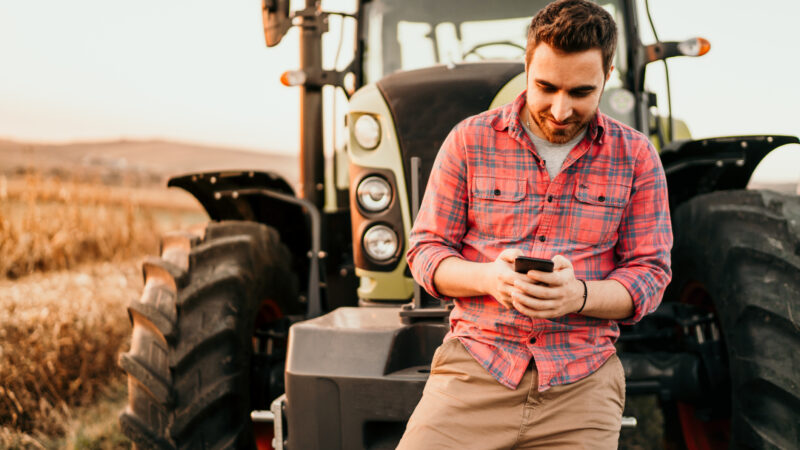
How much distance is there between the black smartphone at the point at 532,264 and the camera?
153cm

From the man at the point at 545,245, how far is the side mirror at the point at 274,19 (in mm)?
1570

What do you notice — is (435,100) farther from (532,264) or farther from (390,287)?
(532,264)

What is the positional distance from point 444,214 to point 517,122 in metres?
0.31

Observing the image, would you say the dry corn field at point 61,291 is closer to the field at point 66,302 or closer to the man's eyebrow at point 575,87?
the field at point 66,302

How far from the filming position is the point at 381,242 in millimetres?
2926

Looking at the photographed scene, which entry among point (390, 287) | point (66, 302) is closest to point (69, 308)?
point (66, 302)

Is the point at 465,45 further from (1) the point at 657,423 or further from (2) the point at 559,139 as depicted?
(1) the point at 657,423

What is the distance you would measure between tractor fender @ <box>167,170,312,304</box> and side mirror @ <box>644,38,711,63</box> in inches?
70.9

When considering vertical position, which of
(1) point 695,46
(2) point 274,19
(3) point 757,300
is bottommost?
(3) point 757,300

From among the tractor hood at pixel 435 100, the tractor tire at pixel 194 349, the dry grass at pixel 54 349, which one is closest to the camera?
the tractor tire at pixel 194 349

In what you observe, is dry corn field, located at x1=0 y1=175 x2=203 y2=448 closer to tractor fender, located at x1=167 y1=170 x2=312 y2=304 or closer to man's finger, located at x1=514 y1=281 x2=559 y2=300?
tractor fender, located at x1=167 y1=170 x2=312 y2=304

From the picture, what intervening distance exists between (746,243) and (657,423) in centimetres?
250

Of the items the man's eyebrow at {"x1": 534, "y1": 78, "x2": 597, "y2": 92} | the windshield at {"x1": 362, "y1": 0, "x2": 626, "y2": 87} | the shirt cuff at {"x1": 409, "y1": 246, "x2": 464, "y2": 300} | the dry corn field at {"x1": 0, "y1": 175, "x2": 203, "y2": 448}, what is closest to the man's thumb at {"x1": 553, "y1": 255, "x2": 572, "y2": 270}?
the shirt cuff at {"x1": 409, "y1": 246, "x2": 464, "y2": 300}

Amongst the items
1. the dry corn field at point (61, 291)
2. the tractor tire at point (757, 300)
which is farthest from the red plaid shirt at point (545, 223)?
the dry corn field at point (61, 291)
